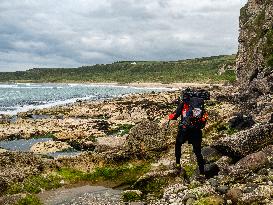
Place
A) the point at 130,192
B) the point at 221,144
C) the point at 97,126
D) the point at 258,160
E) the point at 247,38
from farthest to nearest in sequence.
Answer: the point at 247,38 < the point at 97,126 < the point at 221,144 < the point at 130,192 < the point at 258,160

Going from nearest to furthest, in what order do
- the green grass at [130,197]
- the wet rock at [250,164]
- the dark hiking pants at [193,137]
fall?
1. the wet rock at [250,164]
2. the dark hiking pants at [193,137]
3. the green grass at [130,197]

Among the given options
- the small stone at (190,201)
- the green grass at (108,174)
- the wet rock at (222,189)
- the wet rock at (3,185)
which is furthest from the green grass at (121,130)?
the small stone at (190,201)

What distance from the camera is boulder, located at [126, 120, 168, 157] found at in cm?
2716

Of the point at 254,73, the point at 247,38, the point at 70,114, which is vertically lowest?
the point at 70,114

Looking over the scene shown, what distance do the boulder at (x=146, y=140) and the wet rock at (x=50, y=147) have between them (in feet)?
33.5

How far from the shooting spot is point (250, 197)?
47.5 feet

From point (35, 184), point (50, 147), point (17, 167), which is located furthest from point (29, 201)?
point (50, 147)

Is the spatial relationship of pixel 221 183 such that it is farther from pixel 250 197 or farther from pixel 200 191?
pixel 250 197

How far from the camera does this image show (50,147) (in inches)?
1473

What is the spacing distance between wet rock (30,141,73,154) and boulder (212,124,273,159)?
18.8 m

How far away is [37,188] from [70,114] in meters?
47.5

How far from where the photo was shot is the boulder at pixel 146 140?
→ 89.1ft

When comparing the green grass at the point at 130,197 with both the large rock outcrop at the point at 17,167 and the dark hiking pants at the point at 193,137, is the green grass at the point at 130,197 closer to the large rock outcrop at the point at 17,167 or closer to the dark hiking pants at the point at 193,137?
the dark hiking pants at the point at 193,137

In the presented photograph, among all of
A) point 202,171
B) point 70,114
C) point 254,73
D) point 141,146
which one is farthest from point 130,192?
point 70,114
